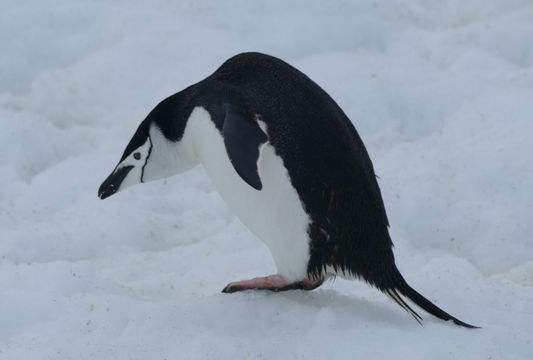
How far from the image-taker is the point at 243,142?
184 centimetres

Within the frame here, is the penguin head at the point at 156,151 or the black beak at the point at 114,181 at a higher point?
the penguin head at the point at 156,151

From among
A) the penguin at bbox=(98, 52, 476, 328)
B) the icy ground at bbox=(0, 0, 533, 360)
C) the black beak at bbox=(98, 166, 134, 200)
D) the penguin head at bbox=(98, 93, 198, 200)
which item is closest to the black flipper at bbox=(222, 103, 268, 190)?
the penguin at bbox=(98, 52, 476, 328)

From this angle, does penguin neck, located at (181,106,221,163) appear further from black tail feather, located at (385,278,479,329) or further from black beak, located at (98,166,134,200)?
black tail feather, located at (385,278,479,329)

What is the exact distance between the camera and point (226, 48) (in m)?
4.32

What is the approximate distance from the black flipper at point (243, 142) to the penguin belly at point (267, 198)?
40 mm

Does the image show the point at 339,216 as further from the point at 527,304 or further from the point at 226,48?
the point at 226,48

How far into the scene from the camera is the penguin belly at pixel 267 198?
6.38ft

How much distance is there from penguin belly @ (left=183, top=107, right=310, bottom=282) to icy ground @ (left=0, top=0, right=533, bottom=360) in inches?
5.1

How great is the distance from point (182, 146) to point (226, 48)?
2.19m

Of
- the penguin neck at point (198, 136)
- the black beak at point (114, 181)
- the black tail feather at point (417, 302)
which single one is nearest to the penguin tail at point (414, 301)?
the black tail feather at point (417, 302)

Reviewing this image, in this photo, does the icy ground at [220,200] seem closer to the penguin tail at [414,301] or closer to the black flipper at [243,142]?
the penguin tail at [414,301]

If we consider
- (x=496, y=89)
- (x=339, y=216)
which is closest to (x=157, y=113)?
(x=339, y=216)

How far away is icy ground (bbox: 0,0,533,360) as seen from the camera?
1.94m

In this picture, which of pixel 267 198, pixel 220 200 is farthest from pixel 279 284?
pixel 220 200
